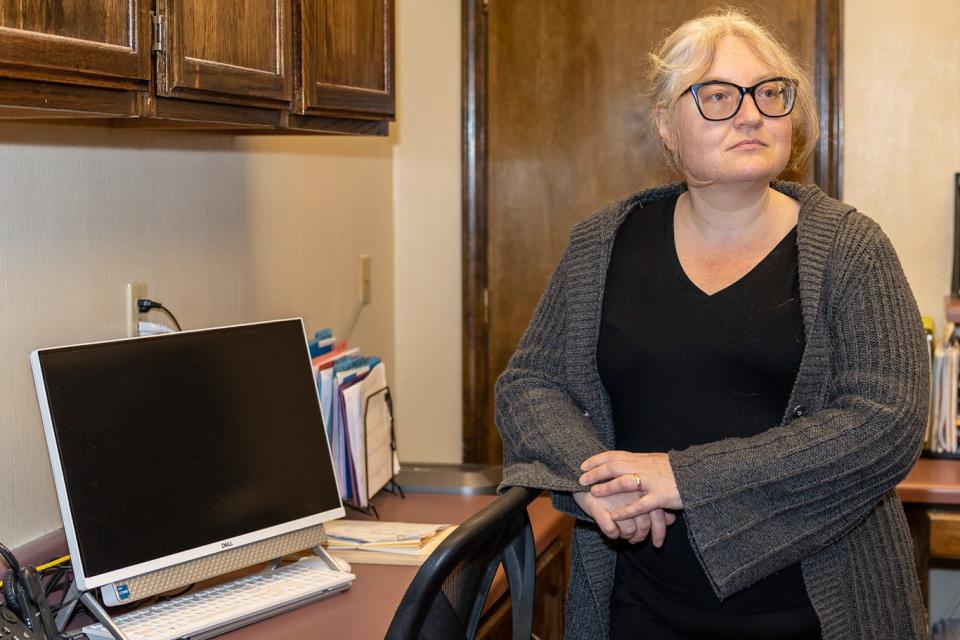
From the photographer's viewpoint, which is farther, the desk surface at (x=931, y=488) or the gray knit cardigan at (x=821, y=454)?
the desk surface at (x=931, y=488)

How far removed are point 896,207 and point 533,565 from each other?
188 cm

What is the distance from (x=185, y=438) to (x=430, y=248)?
1710mm

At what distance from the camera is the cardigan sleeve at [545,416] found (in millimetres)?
1593

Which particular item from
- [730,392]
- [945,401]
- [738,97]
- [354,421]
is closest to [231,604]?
[354,421]

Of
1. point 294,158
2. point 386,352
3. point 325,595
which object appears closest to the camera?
point 325,595

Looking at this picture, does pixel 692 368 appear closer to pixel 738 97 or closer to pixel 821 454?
pixel 821 454

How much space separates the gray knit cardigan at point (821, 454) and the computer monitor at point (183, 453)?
1.17ft

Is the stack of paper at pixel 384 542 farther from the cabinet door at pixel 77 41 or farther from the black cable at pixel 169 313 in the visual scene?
the cabinet door at pixel 77 41

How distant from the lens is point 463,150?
3221 mm

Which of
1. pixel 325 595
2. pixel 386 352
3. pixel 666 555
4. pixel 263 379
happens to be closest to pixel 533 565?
pixel 666 555

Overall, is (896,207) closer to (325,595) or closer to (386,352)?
(386,352)

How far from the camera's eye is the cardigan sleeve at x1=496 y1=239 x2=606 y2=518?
1.59 metres

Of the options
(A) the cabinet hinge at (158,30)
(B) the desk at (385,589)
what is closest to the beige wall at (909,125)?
(B) the desk at (385,589)

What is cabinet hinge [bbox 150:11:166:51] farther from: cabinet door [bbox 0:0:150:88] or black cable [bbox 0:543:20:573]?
black cable [bbox 0:543:20:573]
